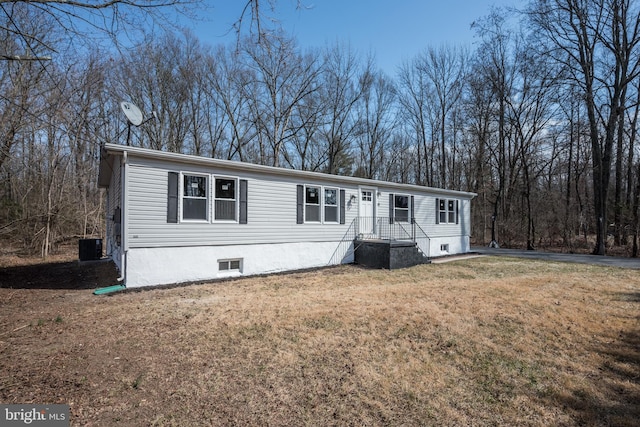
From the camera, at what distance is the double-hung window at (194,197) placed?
7.91m

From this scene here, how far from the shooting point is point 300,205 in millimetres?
10211

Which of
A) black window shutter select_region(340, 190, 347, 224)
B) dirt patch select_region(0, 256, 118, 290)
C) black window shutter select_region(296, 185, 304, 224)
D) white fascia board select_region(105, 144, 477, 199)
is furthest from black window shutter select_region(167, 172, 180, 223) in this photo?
black window shutter select_region(340, 190, 347, 224)

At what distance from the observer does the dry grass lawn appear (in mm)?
2691

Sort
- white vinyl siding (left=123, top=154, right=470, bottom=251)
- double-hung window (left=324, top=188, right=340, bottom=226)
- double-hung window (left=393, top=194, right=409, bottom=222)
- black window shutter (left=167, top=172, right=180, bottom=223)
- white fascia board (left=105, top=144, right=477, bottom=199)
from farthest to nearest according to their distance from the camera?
double-hung window (left=393, top=194, right=409, bottom=222) < double-hung window (left=324, top=188, right=340, bottom=226) < black window shutter (left=167, top=172, right=180, bottom=223) < white vinyl siding (left=123, top=154, right=470, bottom=251) < white fascia board (left=105, top=144, right=477, bottom=199)

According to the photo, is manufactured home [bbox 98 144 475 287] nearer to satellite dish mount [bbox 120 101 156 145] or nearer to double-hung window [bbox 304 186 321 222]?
double-hung window [bbox 304 186 321 222]

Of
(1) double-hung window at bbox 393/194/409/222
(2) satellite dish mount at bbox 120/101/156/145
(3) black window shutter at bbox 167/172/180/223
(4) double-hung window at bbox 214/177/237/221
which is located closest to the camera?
(3) black window shutter at bbox 167/172/180/223

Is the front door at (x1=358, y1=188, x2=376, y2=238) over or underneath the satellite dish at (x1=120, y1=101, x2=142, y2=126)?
underneath

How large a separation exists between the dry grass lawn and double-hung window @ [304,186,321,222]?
4.13 m

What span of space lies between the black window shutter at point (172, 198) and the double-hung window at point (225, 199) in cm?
101

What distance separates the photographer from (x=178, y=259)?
780cm

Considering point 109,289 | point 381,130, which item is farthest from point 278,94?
point 109,289

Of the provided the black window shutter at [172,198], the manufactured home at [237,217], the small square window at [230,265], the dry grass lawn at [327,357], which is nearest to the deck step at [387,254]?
the manufactured home at [237,217]

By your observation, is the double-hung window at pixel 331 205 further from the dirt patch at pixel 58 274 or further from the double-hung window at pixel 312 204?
the dirt patch at pixel 58 274

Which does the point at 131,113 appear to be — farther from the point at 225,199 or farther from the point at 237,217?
the point at 237,217
